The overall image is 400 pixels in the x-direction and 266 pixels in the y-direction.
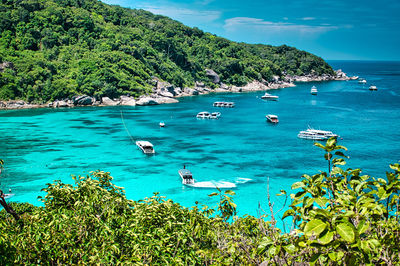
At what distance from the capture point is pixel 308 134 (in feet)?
171

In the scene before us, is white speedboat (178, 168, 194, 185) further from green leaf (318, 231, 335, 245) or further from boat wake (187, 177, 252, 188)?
green leaf (318, 231, 335, 245)

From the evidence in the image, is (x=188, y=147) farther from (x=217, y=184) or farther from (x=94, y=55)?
(x=94, y=55)

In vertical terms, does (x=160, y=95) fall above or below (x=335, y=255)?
below

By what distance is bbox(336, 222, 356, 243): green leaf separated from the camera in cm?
271

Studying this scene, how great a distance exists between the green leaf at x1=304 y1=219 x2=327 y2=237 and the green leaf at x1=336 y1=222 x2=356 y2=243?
121 millimetres

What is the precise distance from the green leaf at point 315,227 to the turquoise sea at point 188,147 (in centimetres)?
2494

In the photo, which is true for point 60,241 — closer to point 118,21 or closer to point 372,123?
point 372,123

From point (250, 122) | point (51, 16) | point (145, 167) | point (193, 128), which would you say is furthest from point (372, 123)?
point (51, 16)

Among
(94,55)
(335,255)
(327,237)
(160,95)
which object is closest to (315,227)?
(327,237)

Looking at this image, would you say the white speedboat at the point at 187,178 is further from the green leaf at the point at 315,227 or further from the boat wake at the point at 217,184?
the green leaf at the point at 315,227

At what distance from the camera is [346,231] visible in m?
2.76

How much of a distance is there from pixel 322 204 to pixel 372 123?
67.8m

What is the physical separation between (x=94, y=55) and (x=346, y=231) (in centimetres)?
10363

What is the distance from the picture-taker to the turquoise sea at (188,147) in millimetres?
33253
